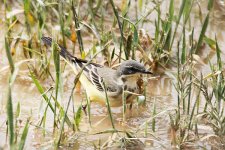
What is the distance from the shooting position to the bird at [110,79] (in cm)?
814

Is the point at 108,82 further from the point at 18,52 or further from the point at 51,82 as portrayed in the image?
the point at 18,52

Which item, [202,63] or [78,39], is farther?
[202,63]

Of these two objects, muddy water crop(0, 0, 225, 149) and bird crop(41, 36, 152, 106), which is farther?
bird crop(41, 36, 152, 106)

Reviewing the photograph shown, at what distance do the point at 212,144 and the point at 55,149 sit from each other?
5.49 feet

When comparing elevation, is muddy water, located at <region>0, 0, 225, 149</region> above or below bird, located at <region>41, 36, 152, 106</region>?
below

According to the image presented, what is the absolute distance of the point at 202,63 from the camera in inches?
372

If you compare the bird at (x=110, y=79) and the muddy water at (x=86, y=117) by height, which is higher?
the bird at (x=110, y=79)

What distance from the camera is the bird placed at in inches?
320

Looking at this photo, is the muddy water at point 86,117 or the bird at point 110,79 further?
the bird at point 110,79

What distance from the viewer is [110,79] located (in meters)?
8.55

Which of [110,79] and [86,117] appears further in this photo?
[110,79]

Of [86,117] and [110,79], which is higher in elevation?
[110,79]

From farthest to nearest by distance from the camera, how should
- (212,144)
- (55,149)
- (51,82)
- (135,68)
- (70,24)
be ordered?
(70,24), (51,82), (135,68), (212,144), (55,149)

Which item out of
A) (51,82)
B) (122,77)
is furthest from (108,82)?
(51,82)
